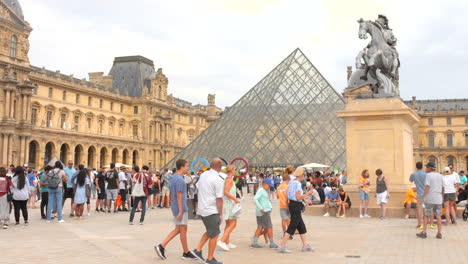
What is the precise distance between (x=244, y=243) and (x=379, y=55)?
21.6 feet

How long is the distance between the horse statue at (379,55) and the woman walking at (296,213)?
5.52 meters

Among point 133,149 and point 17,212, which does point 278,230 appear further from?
point 133,149

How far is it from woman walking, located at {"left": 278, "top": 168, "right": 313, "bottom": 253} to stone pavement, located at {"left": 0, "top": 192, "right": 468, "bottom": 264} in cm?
18

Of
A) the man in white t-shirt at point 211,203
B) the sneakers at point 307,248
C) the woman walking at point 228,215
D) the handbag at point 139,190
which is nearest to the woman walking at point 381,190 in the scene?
the sneakers at point 307,248

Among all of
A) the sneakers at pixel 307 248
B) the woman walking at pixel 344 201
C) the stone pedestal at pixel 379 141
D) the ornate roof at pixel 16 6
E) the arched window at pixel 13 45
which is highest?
the ornate roof at pixel 16 6

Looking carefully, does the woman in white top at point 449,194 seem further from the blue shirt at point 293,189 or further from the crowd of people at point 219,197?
the blue shirt at point 293,189

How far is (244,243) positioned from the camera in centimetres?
745

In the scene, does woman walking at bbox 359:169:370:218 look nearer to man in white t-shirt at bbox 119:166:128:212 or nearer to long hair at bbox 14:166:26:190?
long hair at bbox 14:166:26:190

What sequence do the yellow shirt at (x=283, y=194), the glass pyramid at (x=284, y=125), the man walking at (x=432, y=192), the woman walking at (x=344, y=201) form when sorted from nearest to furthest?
the yellow shirt at (x=283, y=194)
the man walking at (x=432, y=192)
the woman walking at (x=344, y=201)
the glass pyramid at (x=284, y=125)

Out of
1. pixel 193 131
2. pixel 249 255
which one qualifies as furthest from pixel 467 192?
pixel 193 131

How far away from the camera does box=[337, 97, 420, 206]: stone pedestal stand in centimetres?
1098

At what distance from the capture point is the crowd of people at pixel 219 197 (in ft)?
19.6

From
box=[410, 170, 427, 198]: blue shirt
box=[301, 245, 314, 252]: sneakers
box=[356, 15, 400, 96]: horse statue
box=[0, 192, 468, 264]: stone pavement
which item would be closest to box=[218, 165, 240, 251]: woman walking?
box=[0, 192, 468, 264]: stone pavement

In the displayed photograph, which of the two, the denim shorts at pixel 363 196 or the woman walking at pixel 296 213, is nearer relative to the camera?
the woman walking at pixel 296 213
